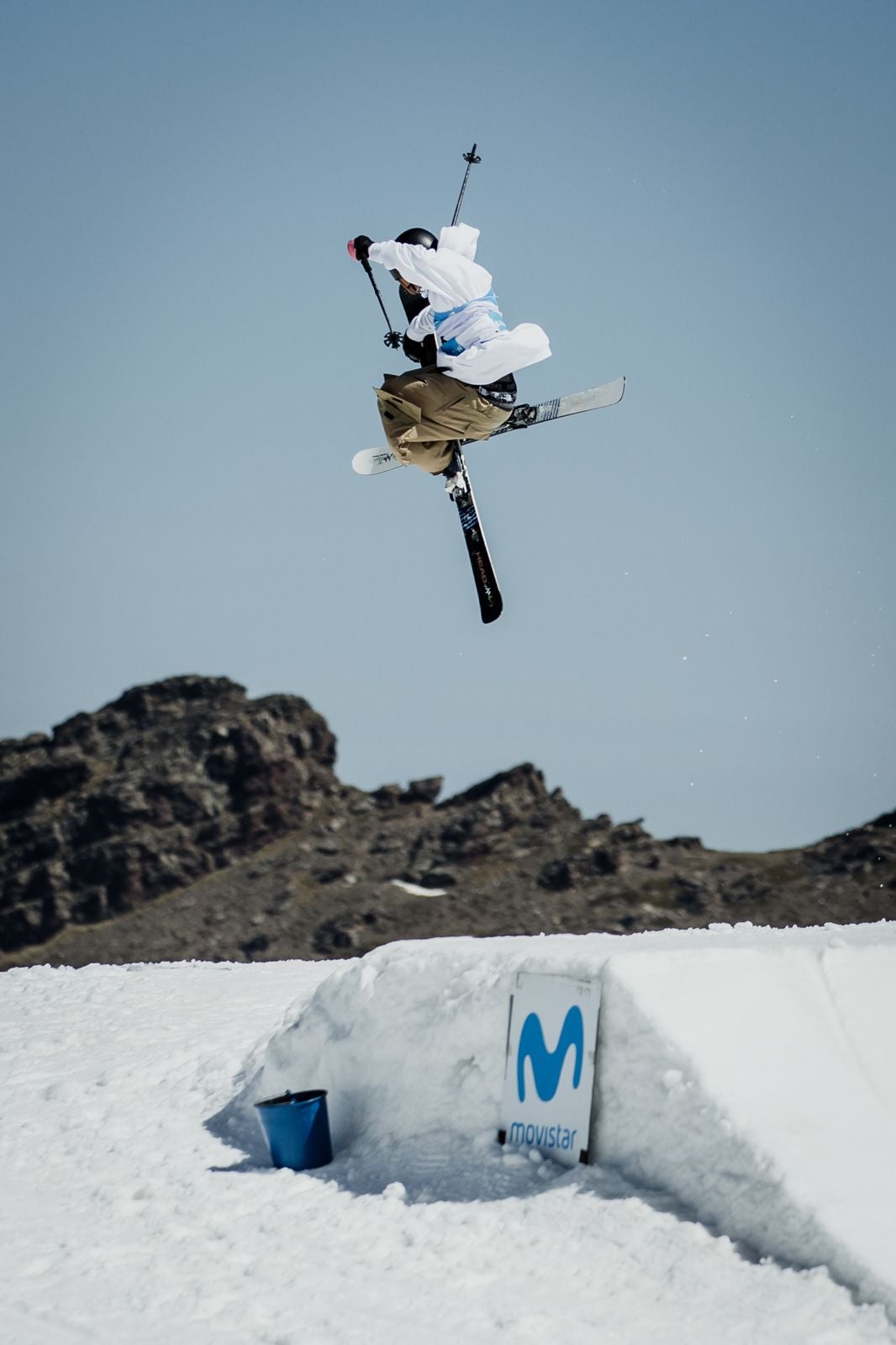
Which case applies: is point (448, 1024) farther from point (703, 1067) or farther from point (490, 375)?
point (490, 375)

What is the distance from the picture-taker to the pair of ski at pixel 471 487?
28.0 feet

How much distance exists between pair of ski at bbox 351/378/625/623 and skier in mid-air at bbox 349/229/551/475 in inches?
9.4

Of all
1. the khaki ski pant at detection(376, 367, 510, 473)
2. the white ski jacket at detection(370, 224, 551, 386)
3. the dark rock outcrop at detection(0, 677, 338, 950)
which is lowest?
the khaki ski pant at detection(376, 367, 510, 473)

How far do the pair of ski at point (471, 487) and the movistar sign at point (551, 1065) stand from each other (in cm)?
296

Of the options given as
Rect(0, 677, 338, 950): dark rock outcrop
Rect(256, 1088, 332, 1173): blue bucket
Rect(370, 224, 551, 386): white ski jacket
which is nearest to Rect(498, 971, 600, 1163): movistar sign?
Rect(256, 1088, 332, 1173): blue bucket

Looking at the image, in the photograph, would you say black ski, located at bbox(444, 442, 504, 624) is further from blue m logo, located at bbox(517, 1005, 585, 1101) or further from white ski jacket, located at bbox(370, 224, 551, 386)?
blue m logo, located at bbox(517, 1005, 585, 1101)

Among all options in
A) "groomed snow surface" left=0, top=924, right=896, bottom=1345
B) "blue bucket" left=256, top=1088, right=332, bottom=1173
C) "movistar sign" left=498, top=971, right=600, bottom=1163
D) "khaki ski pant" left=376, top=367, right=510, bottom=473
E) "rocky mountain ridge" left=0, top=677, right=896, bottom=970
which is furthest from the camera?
"rocky mountain ridge" left=0, top=677, right=896, bottom=970

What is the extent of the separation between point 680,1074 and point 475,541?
4087 millimetres

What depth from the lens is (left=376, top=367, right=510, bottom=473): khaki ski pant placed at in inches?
313

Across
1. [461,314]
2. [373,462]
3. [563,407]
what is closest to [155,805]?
[373,462]

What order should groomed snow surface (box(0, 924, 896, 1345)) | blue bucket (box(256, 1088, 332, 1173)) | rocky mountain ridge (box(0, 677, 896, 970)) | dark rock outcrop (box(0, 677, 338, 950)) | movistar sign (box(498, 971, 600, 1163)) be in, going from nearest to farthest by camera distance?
groomed snow surface (box(0, 924, 896, 1345))
movistar sign (box(498, 971, 600, 1163))
blue bucket (box(256, 1088, 332, 1173))
rocky mountain ridge (box(0, 677, 896, 970))
dark rock outcrop (box(0, 677, 338, 950))

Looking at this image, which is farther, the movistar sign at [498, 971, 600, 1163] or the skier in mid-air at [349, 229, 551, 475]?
A: the skier in mid-air at [349, 229, 551, 475]

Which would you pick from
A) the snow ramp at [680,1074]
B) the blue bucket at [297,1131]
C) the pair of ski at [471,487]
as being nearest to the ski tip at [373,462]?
the pair of ski at [471,487]

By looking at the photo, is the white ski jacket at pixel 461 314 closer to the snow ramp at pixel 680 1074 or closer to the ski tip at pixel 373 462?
the ski tip at pixel 373 462
